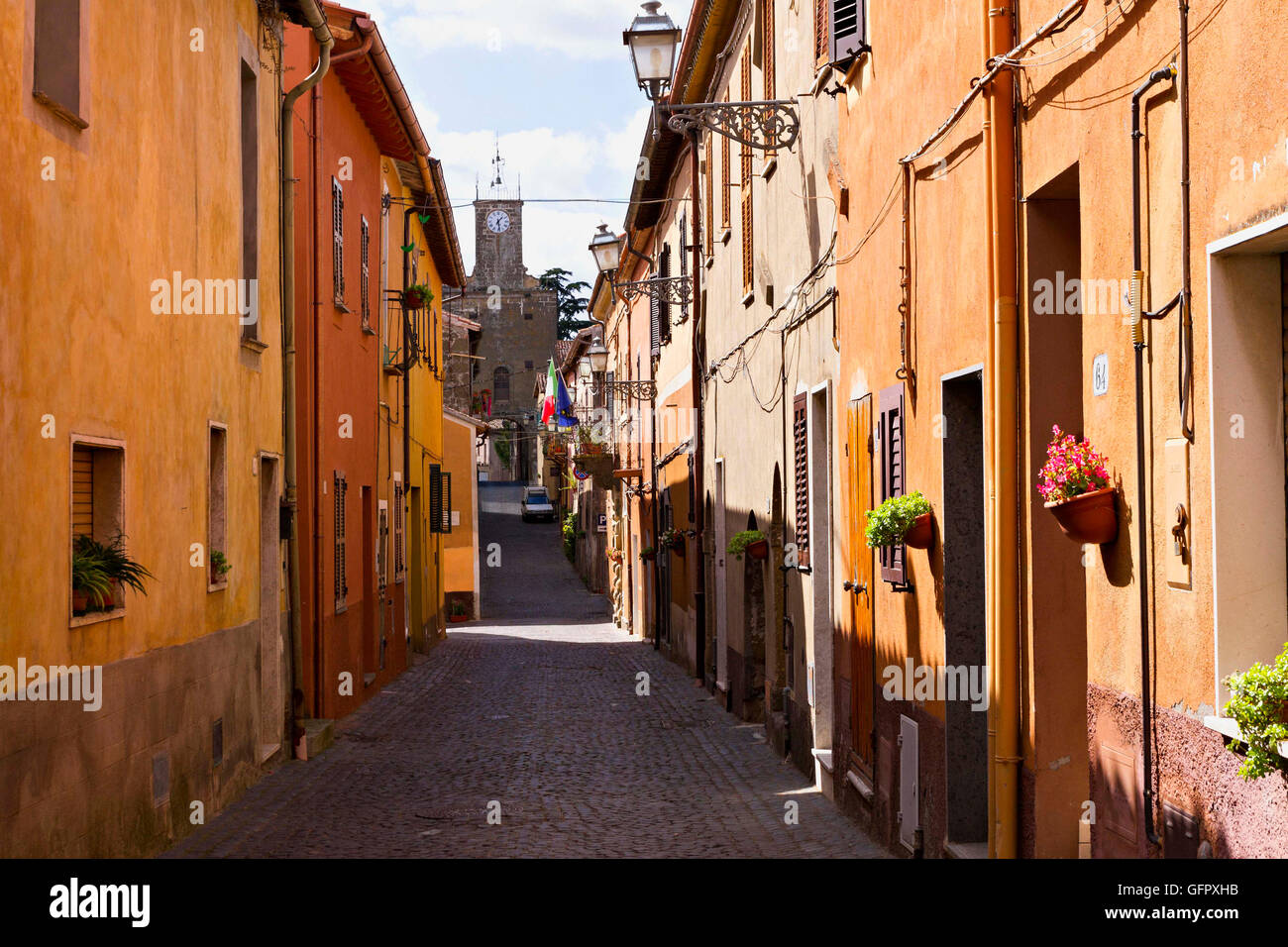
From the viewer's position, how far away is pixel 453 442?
41.3m

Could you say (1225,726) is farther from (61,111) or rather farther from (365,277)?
(365,277)

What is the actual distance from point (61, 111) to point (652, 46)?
23.0 feet

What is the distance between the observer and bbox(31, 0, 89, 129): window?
7742 millimetres

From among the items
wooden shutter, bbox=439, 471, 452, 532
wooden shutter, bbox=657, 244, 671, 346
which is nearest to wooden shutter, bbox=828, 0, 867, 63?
wooden shutter, bbox=657, 244, 671, 346

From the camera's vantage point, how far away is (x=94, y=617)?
8.09 metres

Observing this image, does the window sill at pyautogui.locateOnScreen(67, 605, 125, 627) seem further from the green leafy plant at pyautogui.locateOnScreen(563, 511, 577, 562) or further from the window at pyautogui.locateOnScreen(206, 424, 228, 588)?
the green leafy plant at pyautogui.locateOnScreen(563, 511, 577, 562)

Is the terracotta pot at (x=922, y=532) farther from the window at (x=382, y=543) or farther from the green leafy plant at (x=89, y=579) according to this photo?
the window at (x=382, y=543)

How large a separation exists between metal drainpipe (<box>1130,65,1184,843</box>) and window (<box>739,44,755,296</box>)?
35.7 feet

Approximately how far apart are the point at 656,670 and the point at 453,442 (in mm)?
18403

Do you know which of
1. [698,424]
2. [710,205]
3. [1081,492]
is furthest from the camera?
[698,424]

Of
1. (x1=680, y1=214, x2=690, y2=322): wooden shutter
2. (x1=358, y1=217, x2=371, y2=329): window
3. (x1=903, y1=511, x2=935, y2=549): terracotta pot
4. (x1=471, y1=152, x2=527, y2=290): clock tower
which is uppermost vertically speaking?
(x1=471, y1=152, x2=527, y2=290): clock tower

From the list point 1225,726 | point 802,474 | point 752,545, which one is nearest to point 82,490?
point 802,474

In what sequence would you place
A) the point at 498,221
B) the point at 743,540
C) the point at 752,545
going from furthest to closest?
the point at 498,221 < the point at 743,540 < the point at 752,545
